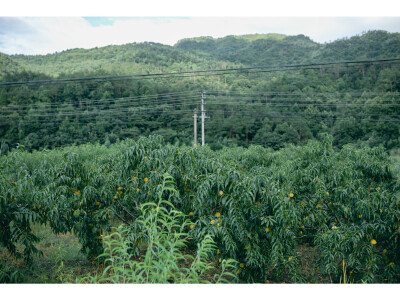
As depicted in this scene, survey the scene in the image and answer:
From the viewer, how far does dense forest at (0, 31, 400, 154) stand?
1101 inches

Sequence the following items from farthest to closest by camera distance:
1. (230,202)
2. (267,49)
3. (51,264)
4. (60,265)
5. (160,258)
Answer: (267,49)
(51,264)
(60,265)
(230,202)
(160,258)

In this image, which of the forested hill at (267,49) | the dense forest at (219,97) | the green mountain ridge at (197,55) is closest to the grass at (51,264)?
the dense forest at (219,97)

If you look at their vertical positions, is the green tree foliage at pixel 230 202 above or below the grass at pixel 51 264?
above

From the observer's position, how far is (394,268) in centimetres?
407

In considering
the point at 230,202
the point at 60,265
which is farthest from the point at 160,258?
the point at 60,265

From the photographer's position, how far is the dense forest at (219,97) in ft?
91.7

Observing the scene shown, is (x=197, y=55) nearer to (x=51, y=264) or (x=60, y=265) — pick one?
(x=51, y=264)

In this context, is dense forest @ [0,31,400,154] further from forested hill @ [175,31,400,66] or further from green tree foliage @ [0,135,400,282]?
green tree foliage @ [0,135,400,282]

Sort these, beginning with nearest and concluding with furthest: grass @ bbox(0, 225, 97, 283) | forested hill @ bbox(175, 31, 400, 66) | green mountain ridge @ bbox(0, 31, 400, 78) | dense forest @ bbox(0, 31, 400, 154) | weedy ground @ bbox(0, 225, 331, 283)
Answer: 1. grass @ bbox(0, 225, 97, 283)
2. weedy ground @ bbox(0, 225, 331, 283)
3. green mountain ridge @ bbox(0, 31, 400, 78)
4. dense forest @ bbox(0, 31, 400, 154)
5. forested hill @ bbox(175, 31, 400, 66)

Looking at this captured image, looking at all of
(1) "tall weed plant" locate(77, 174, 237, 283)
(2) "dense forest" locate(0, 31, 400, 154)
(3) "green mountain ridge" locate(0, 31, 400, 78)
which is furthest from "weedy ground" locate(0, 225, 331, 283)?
(3) "green mountain ridge" locate(0, 31, 400, 78)

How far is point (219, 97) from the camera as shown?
27656 mm

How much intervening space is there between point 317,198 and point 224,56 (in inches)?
1158

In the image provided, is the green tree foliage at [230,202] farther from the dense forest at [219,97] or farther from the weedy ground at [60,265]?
the dense forest at [219,97]

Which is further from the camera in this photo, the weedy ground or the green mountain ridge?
the green mountain ridge
